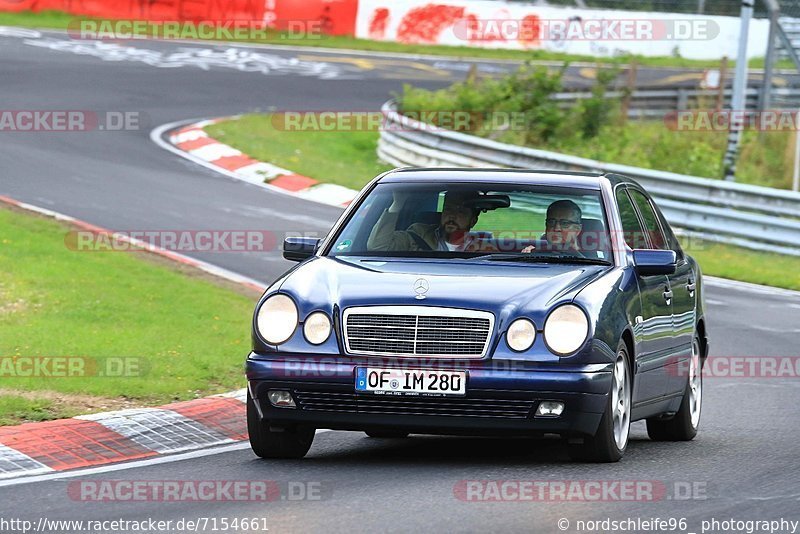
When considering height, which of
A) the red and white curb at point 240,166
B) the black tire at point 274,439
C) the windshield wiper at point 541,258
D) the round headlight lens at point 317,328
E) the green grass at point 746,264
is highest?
the windshield wiper at point 541,258

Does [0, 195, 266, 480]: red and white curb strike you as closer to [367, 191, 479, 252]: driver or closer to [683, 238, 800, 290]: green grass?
[367, 191, 479, 252]: driver

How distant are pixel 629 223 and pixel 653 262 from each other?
616 mm

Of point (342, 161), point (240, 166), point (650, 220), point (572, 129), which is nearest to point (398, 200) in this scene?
point (650, 220)

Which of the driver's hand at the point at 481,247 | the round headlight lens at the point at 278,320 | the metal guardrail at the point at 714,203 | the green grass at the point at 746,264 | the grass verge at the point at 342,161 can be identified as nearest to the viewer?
the round headlight lens at the point at 278,320

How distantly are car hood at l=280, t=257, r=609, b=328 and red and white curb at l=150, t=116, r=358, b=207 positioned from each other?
13638mm

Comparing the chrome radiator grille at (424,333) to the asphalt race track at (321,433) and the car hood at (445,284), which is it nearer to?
the car hood at (445,284)

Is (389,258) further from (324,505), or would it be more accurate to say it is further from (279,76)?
(279,76)

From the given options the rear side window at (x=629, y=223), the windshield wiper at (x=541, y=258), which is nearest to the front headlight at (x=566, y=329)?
the windshield wiper at (x=541, y=258)

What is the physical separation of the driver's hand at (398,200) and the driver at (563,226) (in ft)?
2.69

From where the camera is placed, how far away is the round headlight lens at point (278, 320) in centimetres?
799

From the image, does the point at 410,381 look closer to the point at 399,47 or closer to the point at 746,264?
the point at 746,264

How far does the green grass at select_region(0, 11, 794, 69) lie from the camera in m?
37.8

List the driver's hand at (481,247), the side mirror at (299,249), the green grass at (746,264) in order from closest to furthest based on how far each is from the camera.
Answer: the driver's hand at (481,247) < the side mirror at (299,249) < the green grass at (746,264)

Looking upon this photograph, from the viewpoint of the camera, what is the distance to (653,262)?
8.73 m
